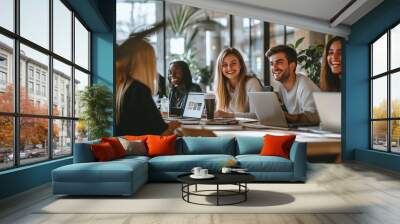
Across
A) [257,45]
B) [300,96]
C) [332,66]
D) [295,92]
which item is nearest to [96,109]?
[257,45]

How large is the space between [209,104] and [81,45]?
319 cm

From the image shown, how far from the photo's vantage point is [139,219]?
13.3 feet

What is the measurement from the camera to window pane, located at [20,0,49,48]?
581 centimetres

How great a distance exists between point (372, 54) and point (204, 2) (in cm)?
412

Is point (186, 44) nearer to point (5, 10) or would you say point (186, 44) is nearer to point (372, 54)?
point (372, 54)

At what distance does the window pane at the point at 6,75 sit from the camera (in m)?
5.14

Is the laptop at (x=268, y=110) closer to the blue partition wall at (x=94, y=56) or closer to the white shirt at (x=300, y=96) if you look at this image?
the white shirt at (x=300, y=96)

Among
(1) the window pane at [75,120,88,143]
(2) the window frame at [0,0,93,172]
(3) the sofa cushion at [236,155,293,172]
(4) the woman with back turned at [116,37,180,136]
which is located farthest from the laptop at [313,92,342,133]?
(2) the window frame at [0,0,93,172]

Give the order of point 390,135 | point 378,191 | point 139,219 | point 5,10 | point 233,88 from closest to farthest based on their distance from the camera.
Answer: point 139,219 < point 5,10 < point 378,191 < point 390,135 < point 233,88

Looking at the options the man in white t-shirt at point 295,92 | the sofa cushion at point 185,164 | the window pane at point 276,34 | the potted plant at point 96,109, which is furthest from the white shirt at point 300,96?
the potted plant at point 96,109

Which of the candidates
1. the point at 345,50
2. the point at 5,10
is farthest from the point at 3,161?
the point at 345,50

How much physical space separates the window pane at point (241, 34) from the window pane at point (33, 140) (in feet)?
16.7

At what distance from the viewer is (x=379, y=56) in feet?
30.0

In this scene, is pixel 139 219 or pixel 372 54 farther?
pixel 372 54
